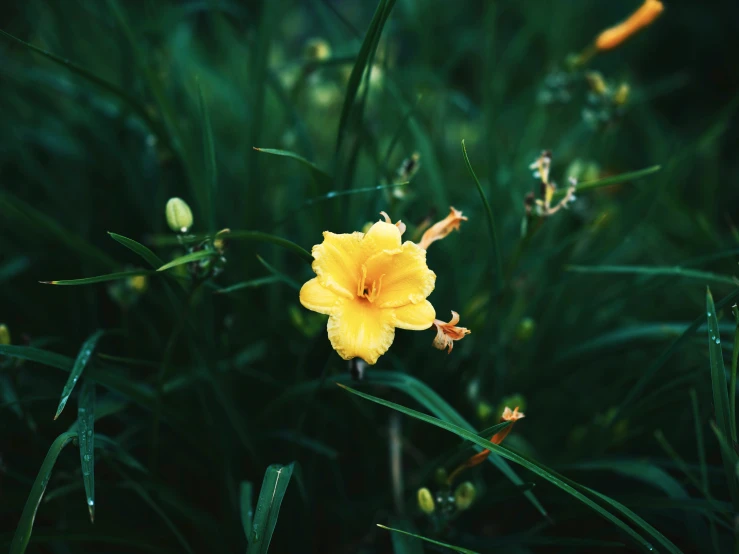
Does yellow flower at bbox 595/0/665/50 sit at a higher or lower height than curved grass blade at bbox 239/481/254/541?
higher

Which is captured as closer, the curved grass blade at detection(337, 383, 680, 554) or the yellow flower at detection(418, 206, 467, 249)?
the curved grass blade at detection(337, 383, 680, 554)

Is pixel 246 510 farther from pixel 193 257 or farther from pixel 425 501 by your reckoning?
pixel 193 257

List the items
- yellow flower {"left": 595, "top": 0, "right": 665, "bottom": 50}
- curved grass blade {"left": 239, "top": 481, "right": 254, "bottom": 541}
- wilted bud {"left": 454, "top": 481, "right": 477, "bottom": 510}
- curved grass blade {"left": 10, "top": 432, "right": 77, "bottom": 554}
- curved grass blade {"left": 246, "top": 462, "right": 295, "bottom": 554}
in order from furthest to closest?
1. yellow flower {"left": 595, "top": 0, "right": 665, "bottom": 50}
2. wilted bud {"left": 454, "top": 481, "right": 477, "bottom": 510}
3. curved grass blade {"left": 239, "top": 481, "right": 254, "bottom": 541}
4. curved grass blade {"left": 246, "top": 462, "right": 295, "bottom": 554}
5. curved grass blade {"left": 10, "top": 432, "right": 77, "bottom": 554}

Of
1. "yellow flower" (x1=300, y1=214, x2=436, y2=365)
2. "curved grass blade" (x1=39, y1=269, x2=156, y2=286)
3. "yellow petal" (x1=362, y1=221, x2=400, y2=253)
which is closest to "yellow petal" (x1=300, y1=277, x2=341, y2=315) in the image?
"yellow flower" (x1=300, y1=214, x2=436, y2=365)

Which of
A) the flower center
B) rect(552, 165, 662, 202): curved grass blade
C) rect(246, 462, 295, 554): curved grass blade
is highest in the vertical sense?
rect(552, 165, 662, 202): curved grass blade

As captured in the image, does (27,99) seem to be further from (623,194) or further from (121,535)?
(623,194)

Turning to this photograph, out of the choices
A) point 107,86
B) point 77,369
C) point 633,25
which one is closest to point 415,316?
point 77,369

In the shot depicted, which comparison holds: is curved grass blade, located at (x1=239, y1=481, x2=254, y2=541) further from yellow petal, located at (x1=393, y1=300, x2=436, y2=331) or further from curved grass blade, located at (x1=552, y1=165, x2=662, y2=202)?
curved grass blade, located at (x1=552, y1=165, x2=662, y2=202)
